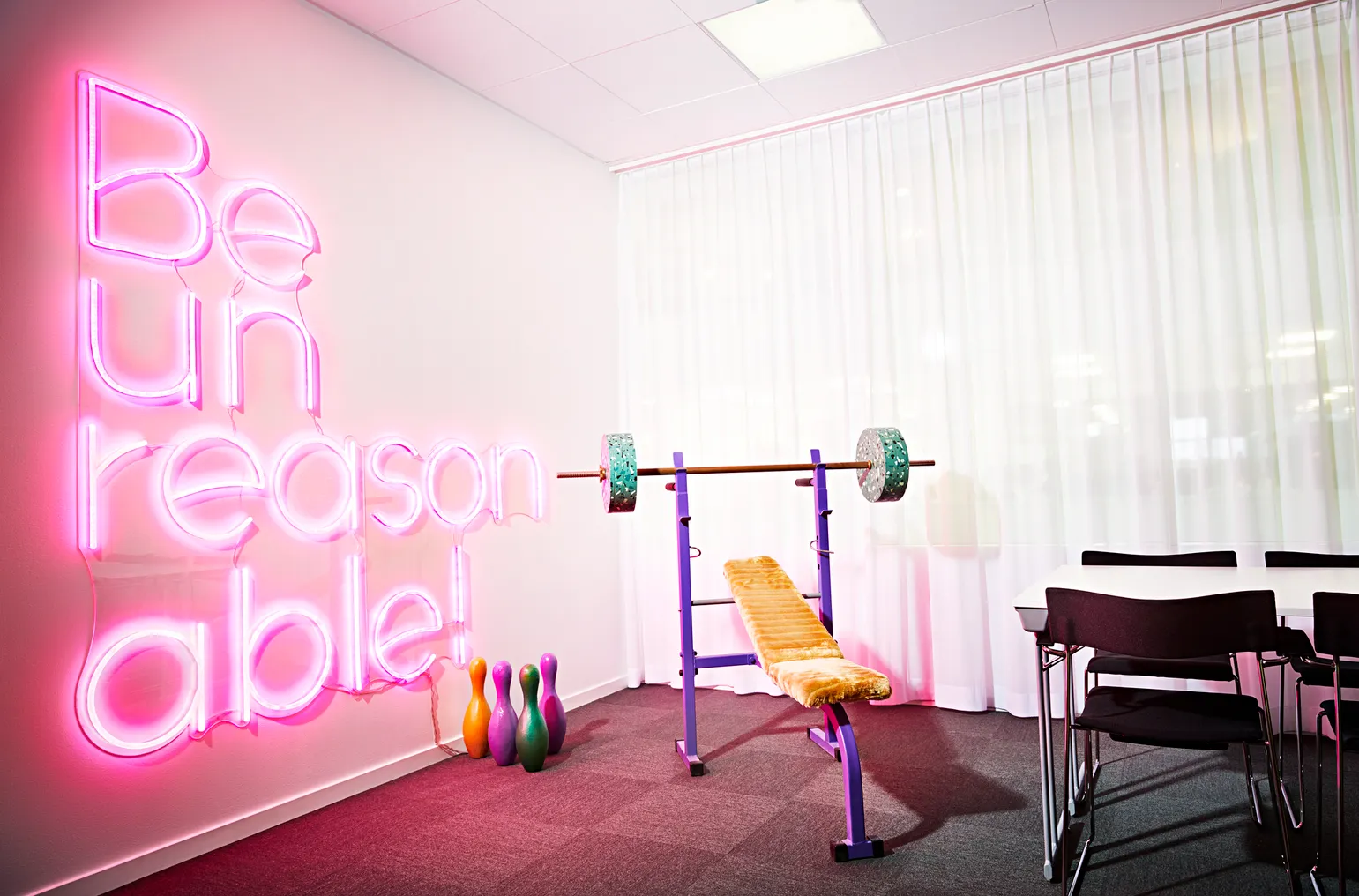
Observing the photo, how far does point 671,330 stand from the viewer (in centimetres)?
541

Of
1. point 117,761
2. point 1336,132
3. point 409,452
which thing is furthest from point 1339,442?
point 117,761

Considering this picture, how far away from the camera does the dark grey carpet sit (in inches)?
103

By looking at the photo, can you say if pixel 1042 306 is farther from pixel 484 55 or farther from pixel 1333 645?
pixel 484 55

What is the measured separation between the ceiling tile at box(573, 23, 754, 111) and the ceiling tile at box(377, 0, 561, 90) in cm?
28

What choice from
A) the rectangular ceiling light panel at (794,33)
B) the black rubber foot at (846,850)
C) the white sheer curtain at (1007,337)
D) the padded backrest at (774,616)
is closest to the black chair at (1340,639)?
the black rubber foot at (846,850)

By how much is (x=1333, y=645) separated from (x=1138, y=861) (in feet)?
2.99

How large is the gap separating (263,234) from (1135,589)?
3214 millimetres

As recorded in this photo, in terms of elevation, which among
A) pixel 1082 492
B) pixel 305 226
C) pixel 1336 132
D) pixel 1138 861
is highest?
pixel 1336 132

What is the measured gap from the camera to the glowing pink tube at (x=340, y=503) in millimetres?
3326

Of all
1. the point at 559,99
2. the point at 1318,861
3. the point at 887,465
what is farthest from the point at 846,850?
the point at 559,99

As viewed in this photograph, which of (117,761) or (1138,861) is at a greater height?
(117,761)

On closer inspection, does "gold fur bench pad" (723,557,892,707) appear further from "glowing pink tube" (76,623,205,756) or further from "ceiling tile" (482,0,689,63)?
"ceiling tile" (482,0,689,63)

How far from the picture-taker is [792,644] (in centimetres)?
358

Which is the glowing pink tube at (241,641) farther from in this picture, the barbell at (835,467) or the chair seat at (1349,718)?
the chair seat at (1349,718)
